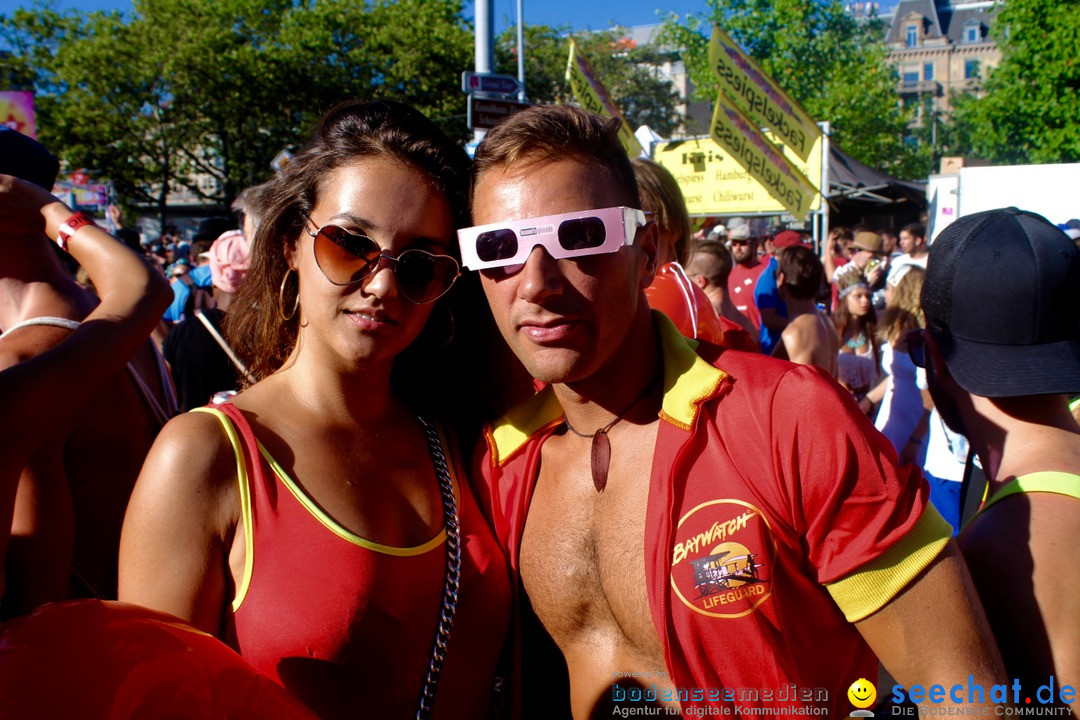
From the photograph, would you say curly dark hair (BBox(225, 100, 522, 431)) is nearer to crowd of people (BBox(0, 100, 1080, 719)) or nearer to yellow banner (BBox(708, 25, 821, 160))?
crowd of people (BBox(0, 100, 1080, 719))

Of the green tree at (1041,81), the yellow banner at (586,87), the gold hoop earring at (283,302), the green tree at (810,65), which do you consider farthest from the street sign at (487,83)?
the green tree at (810,65)

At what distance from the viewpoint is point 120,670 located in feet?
4.15

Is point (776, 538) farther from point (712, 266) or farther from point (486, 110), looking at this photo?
point (486, 110)

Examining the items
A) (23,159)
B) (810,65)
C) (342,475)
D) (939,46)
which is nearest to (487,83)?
(23,159)

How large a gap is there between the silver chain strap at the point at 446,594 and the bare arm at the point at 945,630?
1.00 m

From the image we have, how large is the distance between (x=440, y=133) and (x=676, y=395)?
0.97m

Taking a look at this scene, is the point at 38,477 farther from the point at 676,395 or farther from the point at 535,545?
the point at 676,395

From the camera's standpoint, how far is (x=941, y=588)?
5.59 feet

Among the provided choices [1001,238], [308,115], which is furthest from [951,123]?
[1001,238]

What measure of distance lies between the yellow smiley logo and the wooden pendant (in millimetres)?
746

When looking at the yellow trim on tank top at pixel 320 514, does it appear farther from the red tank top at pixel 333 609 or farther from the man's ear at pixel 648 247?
the man's ear at pixel 648 247


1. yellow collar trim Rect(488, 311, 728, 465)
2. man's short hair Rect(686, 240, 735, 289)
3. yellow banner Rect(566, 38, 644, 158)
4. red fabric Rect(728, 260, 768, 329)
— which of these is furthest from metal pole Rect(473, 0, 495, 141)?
yellow collar trim Rect(488, 311, 728, 465)

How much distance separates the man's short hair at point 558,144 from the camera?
86.2 inches

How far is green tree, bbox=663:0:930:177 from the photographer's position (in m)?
39.9
